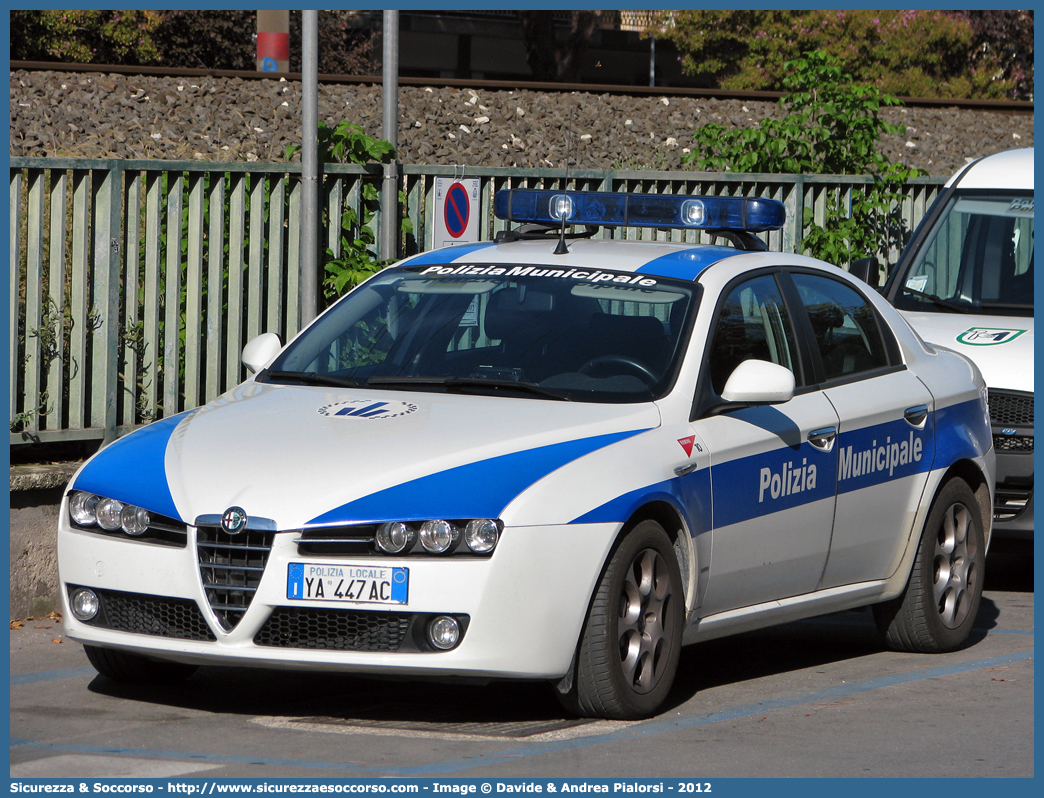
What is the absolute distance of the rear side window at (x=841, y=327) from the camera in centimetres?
694

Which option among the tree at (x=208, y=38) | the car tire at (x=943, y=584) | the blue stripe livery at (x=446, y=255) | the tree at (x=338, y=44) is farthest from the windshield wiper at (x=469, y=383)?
the tree at (x=338, y=44)

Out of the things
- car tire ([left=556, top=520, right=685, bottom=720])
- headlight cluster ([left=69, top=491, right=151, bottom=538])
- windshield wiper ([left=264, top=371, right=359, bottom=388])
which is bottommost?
car tire ([left=556, top=520, right=685, bottom=720])

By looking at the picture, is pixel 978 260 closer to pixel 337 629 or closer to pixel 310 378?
pixel 310 378

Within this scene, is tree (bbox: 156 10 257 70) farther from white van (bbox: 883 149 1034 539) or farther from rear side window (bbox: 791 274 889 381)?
rear side window (bbox: 791 274 889 381)

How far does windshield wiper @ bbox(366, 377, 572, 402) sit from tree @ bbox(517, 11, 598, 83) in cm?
3540

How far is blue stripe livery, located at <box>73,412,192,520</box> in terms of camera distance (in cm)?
547

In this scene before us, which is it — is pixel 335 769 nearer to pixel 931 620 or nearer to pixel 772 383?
pixel 772 383

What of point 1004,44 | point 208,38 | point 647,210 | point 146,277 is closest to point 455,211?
point 146,277

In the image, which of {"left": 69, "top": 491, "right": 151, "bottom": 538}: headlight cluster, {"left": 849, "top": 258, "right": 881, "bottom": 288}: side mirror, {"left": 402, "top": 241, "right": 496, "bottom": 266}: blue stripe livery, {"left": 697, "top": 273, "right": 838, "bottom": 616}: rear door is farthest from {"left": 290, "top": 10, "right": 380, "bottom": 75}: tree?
{"left": 69, "top": 491, "right": 151, "bottom": 538}: headlight cluster

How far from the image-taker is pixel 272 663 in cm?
Answer: 528

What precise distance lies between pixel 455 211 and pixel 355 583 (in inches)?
210

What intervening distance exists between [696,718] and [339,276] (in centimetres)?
448

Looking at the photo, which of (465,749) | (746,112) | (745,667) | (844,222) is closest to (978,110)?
(746,112)

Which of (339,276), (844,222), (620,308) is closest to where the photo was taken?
(620,308)
